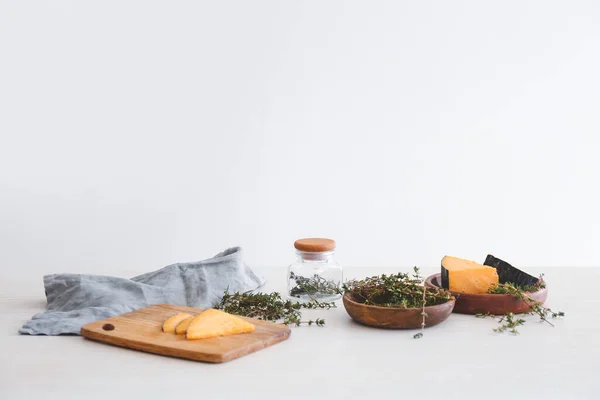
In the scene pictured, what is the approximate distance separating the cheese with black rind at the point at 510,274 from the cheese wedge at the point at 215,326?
0.72 metres

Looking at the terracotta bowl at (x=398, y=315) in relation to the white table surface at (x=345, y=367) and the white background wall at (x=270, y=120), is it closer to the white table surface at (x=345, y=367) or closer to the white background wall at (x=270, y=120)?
the white table surface at (x=345, y=367)

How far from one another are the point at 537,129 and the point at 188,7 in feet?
6.02

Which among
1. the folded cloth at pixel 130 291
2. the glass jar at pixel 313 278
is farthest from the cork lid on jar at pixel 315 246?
the folded cloth at pixel 130 291

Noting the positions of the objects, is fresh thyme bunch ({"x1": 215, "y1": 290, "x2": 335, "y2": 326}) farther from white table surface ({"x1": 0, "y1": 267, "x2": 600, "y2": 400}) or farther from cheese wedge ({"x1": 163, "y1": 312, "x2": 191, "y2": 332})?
cheese wedge ({"x1": 163, "y1": 312, "x2": 191, "y2": 332})

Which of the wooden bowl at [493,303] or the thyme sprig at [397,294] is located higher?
the thyme sprig at [397,294]

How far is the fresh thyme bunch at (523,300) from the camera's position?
1841 mm

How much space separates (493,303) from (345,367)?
534mm

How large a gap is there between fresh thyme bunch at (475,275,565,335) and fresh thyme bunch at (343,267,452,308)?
0.45ft

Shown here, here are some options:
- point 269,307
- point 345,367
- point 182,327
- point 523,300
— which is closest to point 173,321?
point 182,327

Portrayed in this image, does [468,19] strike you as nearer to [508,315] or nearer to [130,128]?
[130,128]

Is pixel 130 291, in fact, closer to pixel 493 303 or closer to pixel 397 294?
pixel 397 294

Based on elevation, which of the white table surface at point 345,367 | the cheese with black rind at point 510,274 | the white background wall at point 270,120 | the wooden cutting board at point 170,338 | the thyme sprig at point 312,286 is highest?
the white background wall at point 270,120

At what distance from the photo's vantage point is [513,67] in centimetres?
396

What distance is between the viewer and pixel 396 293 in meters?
1.84
